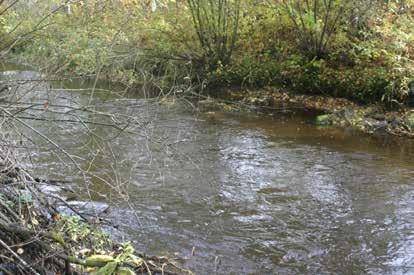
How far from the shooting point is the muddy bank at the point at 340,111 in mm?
11961

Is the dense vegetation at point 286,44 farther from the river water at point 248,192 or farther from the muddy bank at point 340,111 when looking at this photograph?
the river water at point 248,192

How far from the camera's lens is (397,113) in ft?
41.3

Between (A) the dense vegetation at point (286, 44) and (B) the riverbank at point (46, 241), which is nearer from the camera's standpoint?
(B) the riverbank at point (46, 241)

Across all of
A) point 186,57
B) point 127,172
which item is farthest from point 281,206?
point 186,57

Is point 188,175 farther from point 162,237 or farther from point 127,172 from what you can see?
point 162,237

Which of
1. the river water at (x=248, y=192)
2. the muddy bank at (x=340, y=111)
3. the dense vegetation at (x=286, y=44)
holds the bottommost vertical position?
the river water at (x=248, y=192)

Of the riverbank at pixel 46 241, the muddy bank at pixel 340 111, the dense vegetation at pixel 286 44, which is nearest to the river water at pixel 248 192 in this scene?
the riverbank at pixel 46 241

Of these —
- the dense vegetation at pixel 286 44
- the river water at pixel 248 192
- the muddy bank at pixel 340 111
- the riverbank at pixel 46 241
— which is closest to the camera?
the riverbank at pixel 46 241

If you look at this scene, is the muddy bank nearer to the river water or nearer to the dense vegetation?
the dense vegetation

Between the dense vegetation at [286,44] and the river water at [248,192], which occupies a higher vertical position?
the dense vegetation at [286,44]

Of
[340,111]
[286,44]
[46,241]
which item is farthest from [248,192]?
[286,44]

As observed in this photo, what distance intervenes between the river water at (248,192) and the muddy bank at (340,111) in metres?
0.91

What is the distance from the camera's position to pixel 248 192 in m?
7.59

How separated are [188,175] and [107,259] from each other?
167 inches
